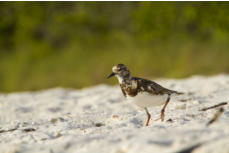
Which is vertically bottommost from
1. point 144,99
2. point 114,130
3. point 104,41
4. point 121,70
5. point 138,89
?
point 114,130

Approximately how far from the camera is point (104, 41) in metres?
19.8

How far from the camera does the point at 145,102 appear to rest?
14.6ft

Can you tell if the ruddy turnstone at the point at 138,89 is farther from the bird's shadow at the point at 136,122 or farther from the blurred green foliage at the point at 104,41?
the blurred green foliage at the point at 104,41

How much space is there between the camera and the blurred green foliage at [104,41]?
1520 cm

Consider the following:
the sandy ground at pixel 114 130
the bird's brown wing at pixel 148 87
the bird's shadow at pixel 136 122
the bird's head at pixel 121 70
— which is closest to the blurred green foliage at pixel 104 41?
the sandy ground at pixel 114 130

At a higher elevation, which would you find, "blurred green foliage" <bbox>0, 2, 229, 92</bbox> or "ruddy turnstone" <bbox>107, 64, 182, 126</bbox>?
"blurred green foliage" <bbox>0, 2, 229, 92</bbox>

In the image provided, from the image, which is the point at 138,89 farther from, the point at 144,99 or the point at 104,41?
the point at 104,41

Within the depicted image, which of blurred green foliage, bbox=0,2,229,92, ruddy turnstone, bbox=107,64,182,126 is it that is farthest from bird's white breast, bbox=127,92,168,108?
blurred green foliage, bbox=0,2,229,92

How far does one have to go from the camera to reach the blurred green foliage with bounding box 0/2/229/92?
15.2 metres

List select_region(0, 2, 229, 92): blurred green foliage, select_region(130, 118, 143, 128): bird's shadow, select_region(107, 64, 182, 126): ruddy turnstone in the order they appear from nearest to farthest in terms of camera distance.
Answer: select_region(107, 64, 182, 126): ruddy turnstone < select_region(130, 118, 143, 128): bird's shadow < select_region(0, 2, 229, 92): blurred green foliage

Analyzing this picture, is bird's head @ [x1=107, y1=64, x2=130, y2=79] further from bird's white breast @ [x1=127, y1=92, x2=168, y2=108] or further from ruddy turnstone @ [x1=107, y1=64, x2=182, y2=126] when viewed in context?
bird's white breast @ [x1=127, y1=92, x2=168, y2=108]

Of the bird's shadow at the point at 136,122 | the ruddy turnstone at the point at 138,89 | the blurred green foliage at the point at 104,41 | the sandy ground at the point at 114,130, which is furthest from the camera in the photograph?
the blurred green foliage at the point at 104,41

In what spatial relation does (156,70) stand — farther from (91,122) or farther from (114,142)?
(114,142)

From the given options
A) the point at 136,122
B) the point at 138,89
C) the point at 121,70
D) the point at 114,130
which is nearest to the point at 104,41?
the point at 136,122
